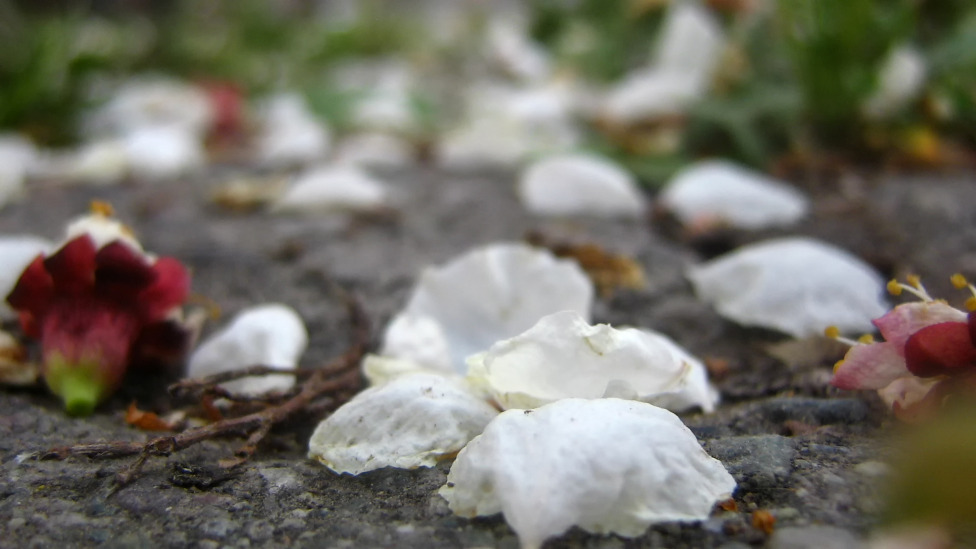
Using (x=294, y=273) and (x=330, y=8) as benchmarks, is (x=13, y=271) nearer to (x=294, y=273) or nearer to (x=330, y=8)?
(x=294, y=273)

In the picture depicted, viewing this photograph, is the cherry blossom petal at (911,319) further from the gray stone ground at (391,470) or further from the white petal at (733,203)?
the white petal at (733,203)

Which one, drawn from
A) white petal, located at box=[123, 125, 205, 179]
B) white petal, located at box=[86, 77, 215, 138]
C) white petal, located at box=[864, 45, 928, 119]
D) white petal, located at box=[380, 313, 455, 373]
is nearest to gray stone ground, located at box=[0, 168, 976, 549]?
white petal, located at box=[380, 313, 455, 373]

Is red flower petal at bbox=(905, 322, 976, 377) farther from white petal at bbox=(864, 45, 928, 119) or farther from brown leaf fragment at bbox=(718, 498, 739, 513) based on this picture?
white petal at bbox=(864, 45, 928, 119)

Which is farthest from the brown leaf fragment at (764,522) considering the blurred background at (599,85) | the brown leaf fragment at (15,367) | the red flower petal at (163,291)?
the blurred background at (599,85)

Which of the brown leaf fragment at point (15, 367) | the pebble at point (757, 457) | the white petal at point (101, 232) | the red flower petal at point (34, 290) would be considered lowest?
the pebble at point (757, 457)

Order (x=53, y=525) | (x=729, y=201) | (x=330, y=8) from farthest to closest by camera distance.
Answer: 1. (x=330, y=8)
2. (x=729, y=201)
3. (x=53, y=525)

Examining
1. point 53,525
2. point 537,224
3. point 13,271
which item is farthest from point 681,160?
point 53,525
